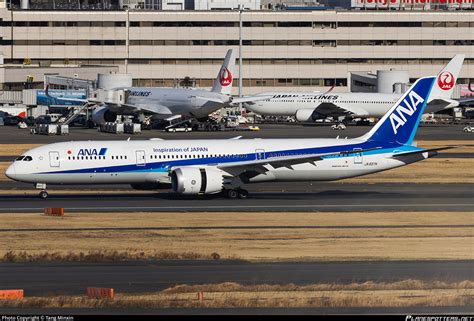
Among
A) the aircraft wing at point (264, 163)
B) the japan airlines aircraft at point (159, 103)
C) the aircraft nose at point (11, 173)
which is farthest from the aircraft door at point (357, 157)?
the japan airlines aircraft at point (159, 103)

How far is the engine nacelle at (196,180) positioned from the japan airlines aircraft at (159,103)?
73.0 metres

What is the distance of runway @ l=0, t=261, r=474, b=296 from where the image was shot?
118 feet

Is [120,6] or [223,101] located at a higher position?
[120,6]

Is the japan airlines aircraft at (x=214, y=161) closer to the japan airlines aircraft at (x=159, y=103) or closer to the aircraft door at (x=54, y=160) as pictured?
the aircraft door at (x=54, y=160)

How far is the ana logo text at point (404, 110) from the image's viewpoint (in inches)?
2542

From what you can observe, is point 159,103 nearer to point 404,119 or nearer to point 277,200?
point 404,119

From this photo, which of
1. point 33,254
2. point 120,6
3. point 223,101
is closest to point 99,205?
point 33,254

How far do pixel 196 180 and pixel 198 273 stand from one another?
2148 cm

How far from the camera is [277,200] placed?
61.6 metres

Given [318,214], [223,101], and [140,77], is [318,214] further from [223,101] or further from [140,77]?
[140,77]

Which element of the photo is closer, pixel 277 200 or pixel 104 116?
pixel 277 200

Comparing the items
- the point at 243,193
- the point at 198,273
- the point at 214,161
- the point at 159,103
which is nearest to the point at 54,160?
the point at 214,161

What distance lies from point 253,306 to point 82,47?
15788 cm

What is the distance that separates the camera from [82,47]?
185875 millimetres
